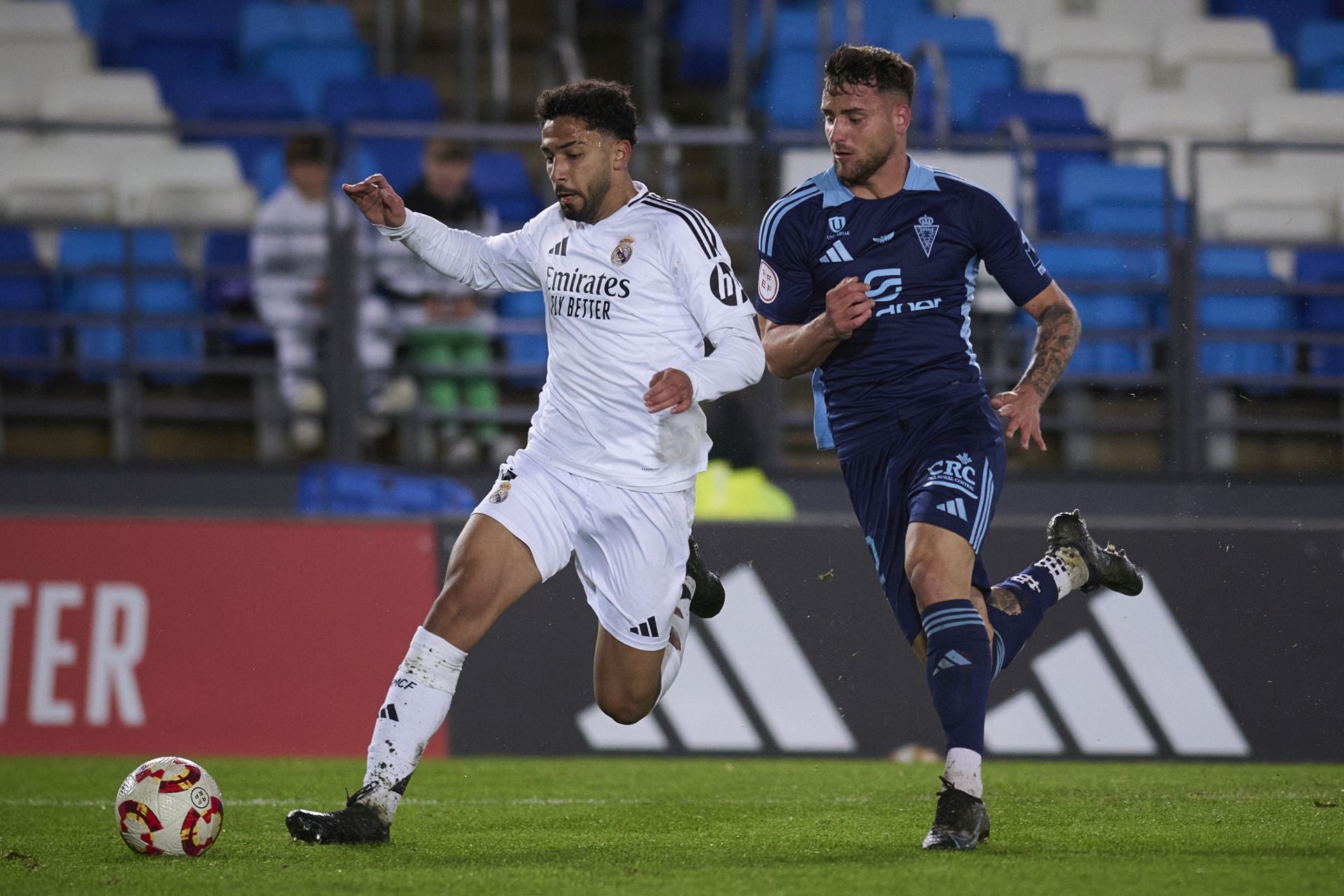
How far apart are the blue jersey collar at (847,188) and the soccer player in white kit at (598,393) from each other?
46 centimetres

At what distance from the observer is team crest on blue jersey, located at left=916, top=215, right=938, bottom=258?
219 inches

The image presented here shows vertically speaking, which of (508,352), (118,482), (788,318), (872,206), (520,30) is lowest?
(118,482)

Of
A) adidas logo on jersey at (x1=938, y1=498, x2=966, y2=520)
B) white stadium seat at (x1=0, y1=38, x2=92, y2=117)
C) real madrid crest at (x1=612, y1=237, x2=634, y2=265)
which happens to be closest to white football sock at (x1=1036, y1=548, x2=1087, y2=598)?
adidas logo on jersey at (x1=938, y1=498, x2=966, y2=520)

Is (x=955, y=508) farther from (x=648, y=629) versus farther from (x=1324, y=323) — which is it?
(x=1324, y=323)

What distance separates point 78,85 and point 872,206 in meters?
7.81

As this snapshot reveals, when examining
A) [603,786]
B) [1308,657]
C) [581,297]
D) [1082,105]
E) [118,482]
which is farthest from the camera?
[1082,105]

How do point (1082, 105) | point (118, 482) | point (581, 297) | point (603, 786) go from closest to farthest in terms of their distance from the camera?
1. point (581, 297)
2. point (603, 786)
3. point (118, 482)
4. point (1082, 105)

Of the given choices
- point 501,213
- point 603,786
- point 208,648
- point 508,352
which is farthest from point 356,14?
point 603,786

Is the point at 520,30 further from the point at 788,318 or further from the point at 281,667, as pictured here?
the point at 788,318

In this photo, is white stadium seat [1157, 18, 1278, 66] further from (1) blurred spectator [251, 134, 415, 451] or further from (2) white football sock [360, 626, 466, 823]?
(2) white football sock [360, 626, 466, 823]

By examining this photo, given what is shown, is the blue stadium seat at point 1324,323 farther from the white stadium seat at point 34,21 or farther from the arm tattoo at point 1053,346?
the white stadium seat at point 34,21

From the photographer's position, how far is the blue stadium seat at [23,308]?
10.1 m

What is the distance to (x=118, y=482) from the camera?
31.8 feet

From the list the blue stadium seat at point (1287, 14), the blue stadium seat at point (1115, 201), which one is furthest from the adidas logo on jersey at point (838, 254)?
the blue stadium seat at point (1287, 14)
